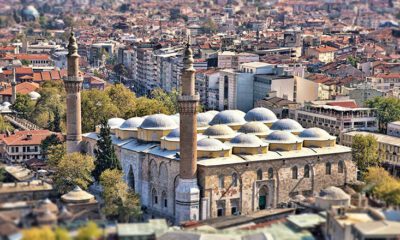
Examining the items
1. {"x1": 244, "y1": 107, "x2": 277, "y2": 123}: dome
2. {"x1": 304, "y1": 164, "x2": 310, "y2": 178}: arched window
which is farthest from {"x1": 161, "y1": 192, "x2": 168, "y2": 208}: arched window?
{"x1": 244, "y1": 107, "x2": 277, "y2": 123}: dome

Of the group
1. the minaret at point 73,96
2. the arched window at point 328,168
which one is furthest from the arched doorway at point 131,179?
the arched window at point 328,168

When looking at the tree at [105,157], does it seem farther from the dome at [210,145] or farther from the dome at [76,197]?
the dome at [76,197]

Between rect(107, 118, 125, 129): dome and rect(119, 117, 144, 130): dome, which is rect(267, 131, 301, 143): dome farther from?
rect(107, 118, 125, 129): dome

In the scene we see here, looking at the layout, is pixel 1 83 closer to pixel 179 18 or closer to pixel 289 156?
pixel 289 156

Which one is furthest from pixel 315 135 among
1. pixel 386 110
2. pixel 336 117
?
pixel 386 110

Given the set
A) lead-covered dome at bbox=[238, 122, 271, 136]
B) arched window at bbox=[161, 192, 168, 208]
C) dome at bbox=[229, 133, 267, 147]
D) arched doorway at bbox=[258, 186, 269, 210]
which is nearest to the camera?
arched window at bbox=[161, 192, 168, 208]

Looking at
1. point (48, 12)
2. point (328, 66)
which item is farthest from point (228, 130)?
point (48, 12)

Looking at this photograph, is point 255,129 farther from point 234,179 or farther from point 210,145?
point 234,179
